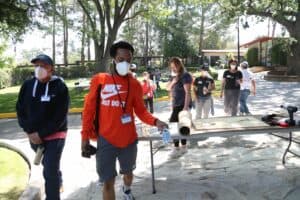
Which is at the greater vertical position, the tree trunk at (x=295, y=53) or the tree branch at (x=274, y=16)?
the tree branch at (x=274, y=16)

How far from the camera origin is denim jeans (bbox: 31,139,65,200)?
504 centimetres

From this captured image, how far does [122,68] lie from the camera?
15.2 ft

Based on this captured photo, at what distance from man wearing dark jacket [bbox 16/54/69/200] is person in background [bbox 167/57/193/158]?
330cm

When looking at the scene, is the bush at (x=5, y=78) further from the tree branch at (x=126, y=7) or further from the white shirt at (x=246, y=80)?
the white shirt at (x=246, y=80)

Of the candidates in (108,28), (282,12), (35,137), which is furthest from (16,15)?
(35,137)

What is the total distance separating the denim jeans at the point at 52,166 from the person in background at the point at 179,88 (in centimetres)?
328

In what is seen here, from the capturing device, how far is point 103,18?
26359 mm

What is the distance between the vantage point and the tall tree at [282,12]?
29016mm

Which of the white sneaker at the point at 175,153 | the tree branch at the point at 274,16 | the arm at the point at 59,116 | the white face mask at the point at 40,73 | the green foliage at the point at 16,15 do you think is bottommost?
the white sneaker at the point at 175,153

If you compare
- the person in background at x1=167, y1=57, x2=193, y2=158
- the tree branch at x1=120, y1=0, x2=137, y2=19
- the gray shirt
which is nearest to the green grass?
the person in background at x1=167, y1=57, x2=193, y2=158

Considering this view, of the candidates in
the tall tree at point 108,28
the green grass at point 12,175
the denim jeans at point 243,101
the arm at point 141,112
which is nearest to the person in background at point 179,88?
the green grass at point 12,175

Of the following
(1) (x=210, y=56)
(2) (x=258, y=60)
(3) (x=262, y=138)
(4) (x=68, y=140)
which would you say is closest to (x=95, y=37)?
(4) (x=68, y=140)

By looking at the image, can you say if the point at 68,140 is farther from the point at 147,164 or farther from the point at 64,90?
the point at 64,90

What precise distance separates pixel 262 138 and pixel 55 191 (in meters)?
5.24
